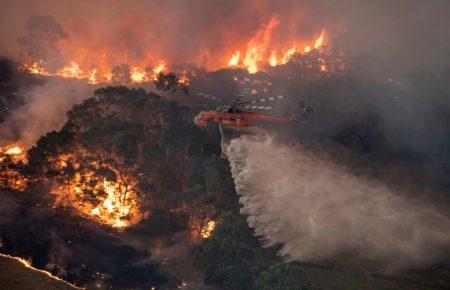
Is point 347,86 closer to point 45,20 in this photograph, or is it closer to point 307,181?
point 307,181

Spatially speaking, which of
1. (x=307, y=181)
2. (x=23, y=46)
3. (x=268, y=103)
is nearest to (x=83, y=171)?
(x=307, y=181)

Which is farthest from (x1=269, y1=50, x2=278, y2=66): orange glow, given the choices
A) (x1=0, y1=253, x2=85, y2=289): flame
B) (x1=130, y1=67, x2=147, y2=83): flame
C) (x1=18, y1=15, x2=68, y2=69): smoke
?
(x1=0, y1=253, x2=85, y2=289): flame

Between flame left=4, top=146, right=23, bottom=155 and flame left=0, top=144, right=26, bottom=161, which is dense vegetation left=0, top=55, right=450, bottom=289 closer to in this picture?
flame left=0, top=144, right=26, bottom=161

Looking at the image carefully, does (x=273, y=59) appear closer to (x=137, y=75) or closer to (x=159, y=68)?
(x=159, y=68)

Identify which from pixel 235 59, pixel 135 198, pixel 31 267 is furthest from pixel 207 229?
pixel 235 59

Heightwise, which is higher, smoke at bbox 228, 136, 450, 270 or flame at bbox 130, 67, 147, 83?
flame at bbox 130, 67, 147, 83

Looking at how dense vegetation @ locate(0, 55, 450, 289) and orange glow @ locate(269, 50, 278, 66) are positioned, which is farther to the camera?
orange glow @ locate(269, 50, 278, 66)

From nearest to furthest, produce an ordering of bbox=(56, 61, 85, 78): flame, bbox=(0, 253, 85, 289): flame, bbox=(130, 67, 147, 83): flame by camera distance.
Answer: bbox=(0, 253, 85, 289): flame → bbox=(130, 67, 147, 83): flame → bbox=(56, 61, 85, 78): flame
